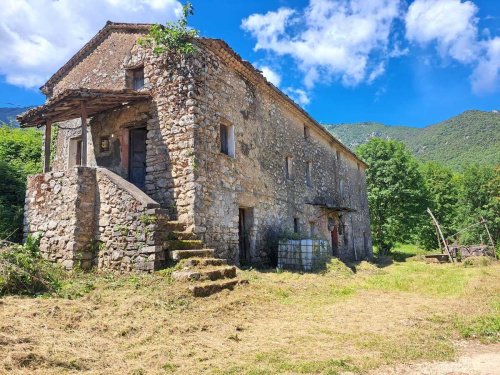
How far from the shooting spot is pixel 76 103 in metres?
10.2

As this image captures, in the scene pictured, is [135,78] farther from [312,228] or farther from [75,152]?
[312,228]

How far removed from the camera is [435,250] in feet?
116

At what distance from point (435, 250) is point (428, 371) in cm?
3530

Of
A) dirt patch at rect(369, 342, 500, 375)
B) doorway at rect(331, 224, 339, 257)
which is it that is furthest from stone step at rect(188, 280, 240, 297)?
doorway at rect(331, 224, 339, 257)

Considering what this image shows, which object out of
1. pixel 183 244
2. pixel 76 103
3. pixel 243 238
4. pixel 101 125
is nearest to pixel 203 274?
pixel 183 244

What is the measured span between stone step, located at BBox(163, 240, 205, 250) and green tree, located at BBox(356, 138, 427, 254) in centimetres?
2439

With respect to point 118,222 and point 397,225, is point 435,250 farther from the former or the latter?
point 118,222

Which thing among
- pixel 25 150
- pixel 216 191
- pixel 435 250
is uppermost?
pixel 25 150

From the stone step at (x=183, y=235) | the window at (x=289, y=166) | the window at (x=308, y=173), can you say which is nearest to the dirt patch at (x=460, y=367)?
the stone step at (x=183, y=235)

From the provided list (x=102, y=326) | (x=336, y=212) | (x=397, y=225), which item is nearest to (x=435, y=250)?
(x=397, y=225)

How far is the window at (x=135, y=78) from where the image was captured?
11.4 metres

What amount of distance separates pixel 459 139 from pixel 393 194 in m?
48.0

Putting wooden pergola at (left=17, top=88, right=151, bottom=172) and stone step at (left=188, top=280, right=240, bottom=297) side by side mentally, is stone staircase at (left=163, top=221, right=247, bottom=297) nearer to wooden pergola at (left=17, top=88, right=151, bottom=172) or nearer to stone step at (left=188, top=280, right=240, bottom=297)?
stone step at (left=188, top=280, right=240, bottom=297)

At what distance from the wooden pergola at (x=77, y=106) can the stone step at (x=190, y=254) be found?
3.80 metres
